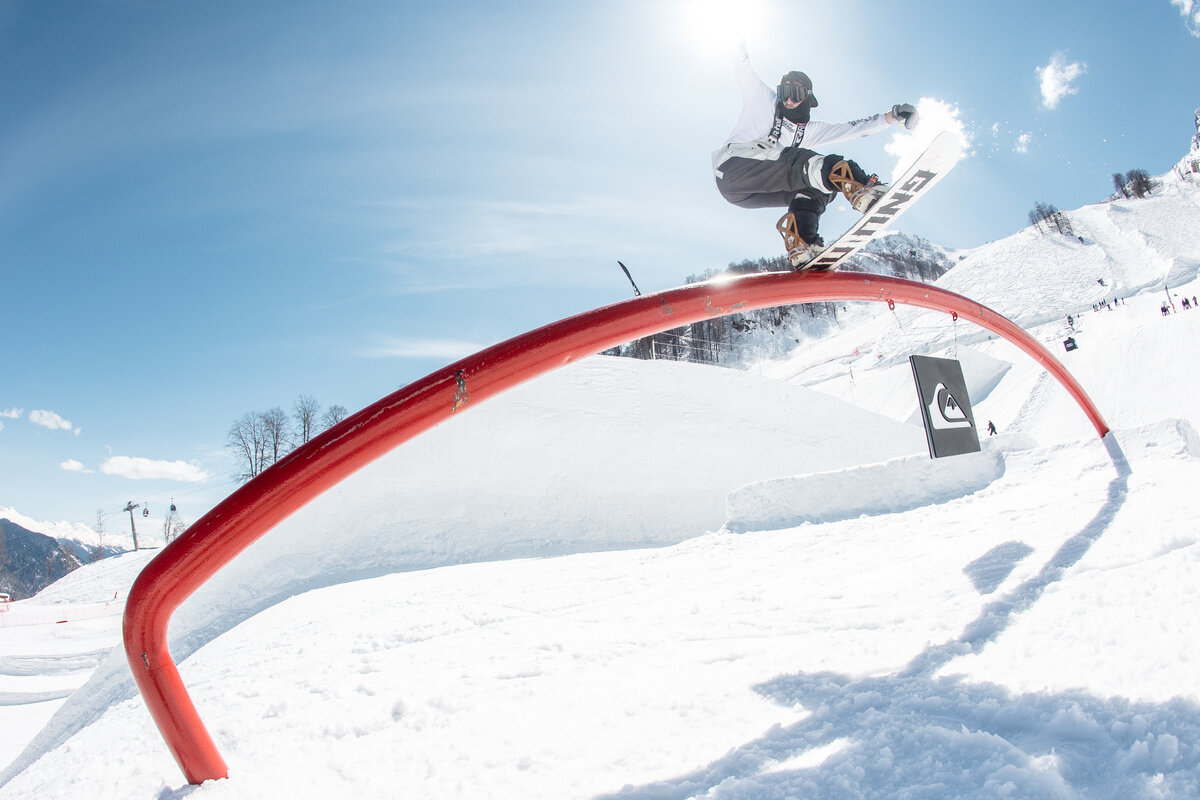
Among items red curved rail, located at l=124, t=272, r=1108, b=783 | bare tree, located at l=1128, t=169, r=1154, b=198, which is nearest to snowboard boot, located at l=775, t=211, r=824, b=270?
red curved rail, located at l=124, t=272, r=1108, b=783

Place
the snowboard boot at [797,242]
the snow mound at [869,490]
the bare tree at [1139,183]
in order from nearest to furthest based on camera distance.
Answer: the snowboard boot at [797,242], the snow mound at [869,490], the bare tree at [1139,183]

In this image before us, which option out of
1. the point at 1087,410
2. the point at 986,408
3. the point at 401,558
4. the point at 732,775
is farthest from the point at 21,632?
the point at 986,408

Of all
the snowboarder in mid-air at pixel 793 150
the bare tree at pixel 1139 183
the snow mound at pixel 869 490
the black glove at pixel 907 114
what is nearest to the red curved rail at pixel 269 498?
the snowboarder in mid-air at pixel 793 150

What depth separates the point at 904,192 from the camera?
3.80 m

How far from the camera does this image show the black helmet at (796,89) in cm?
374

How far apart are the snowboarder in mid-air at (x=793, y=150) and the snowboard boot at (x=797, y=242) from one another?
2 cm

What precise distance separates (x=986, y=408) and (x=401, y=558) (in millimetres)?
23353

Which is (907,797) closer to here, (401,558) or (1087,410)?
(1087,410)

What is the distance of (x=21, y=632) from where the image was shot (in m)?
16.0

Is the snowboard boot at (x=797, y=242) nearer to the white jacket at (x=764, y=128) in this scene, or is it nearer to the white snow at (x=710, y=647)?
the white jacket at (x=764, y=128)

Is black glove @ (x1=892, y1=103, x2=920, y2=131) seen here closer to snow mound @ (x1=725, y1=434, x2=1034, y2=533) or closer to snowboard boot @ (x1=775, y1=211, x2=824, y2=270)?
snowboard boot @ (x1=775, y1=211, x2=824, y2=270)

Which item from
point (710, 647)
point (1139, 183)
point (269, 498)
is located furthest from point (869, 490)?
point (1139, 183)

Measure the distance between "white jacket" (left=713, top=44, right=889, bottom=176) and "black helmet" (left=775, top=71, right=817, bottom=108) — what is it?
68 millimetres

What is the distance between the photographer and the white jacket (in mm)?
3775
